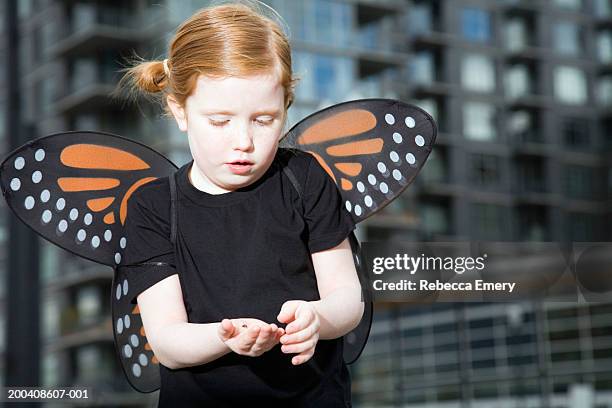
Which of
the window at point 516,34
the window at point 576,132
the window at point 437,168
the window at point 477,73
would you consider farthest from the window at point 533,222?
the window at point 516,34

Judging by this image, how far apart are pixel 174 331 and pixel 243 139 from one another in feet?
0.97

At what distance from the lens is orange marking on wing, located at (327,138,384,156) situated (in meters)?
1.86

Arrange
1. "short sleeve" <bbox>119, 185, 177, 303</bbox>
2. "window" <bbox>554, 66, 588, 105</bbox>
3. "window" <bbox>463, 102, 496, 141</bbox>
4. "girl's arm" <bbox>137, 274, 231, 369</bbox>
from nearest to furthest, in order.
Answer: "girl's arm" <bbox>137, 274, 231, 369</bbox>
"short sleeve" <bbox>119, 185, 177, 303</bbox>
"window" <bbox>463, 102, 496, 141</bbox>
"window" <bbox>554, 66, 588, 105</bbox>

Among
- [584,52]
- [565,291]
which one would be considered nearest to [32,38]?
[584,52]

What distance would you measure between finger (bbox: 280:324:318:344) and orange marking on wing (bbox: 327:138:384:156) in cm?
53

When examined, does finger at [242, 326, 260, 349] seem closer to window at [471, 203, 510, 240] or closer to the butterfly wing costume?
the butterfly wing costume

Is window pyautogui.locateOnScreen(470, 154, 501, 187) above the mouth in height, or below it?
above

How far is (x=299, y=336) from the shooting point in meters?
1.39

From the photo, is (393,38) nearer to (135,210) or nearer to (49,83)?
(49,83)

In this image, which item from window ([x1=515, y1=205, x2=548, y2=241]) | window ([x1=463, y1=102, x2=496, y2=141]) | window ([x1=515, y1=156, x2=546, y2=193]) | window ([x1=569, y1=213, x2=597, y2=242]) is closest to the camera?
window ([x1=463, y1=102, x2=496, y2=141])

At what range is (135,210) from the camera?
65.4 inches

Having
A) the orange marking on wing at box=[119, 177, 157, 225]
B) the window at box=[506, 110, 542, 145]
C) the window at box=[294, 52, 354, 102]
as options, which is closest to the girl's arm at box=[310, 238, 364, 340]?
the orange marking on wing at box=[119, 177, 157, 225]

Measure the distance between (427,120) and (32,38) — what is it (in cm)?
2630

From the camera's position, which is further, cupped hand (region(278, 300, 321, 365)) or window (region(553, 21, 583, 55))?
window (region(553, 21, 583, 55))
